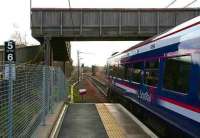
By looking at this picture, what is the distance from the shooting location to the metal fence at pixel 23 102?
23.7 feet

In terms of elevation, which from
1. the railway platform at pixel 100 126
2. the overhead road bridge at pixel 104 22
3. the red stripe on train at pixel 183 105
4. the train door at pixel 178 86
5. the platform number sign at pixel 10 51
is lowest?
the railway platform at pixel 100 126

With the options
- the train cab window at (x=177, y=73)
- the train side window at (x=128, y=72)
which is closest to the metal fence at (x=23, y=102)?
the train cab window at (x=177, y=73)

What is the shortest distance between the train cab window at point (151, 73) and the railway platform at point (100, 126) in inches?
48.3

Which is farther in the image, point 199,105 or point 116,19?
point 116,19

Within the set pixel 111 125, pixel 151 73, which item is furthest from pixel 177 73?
pixel 111 125

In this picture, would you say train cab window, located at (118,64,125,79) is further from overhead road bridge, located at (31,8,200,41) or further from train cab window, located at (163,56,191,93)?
overhead road bridge, located at (31,8,200,41)

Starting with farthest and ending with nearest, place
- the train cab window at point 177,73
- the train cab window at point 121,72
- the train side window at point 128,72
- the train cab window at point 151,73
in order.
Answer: the train cab window at point 121,72, the train side window at point 128,72, the train cab window at point 151,73, the train cab window at point 177,73

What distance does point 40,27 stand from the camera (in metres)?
40.5

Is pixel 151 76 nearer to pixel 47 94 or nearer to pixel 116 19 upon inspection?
pixel 47 94

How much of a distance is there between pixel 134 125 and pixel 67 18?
28773 millimetres

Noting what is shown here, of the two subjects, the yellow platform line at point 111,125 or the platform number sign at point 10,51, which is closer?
the yellow platform line at point 111,125

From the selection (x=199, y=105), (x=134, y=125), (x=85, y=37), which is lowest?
(x=134, y=125)

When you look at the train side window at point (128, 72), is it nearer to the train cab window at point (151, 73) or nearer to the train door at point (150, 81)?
the train door at point (150, 81)

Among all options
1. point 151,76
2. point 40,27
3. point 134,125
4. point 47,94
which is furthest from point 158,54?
point 40,27
